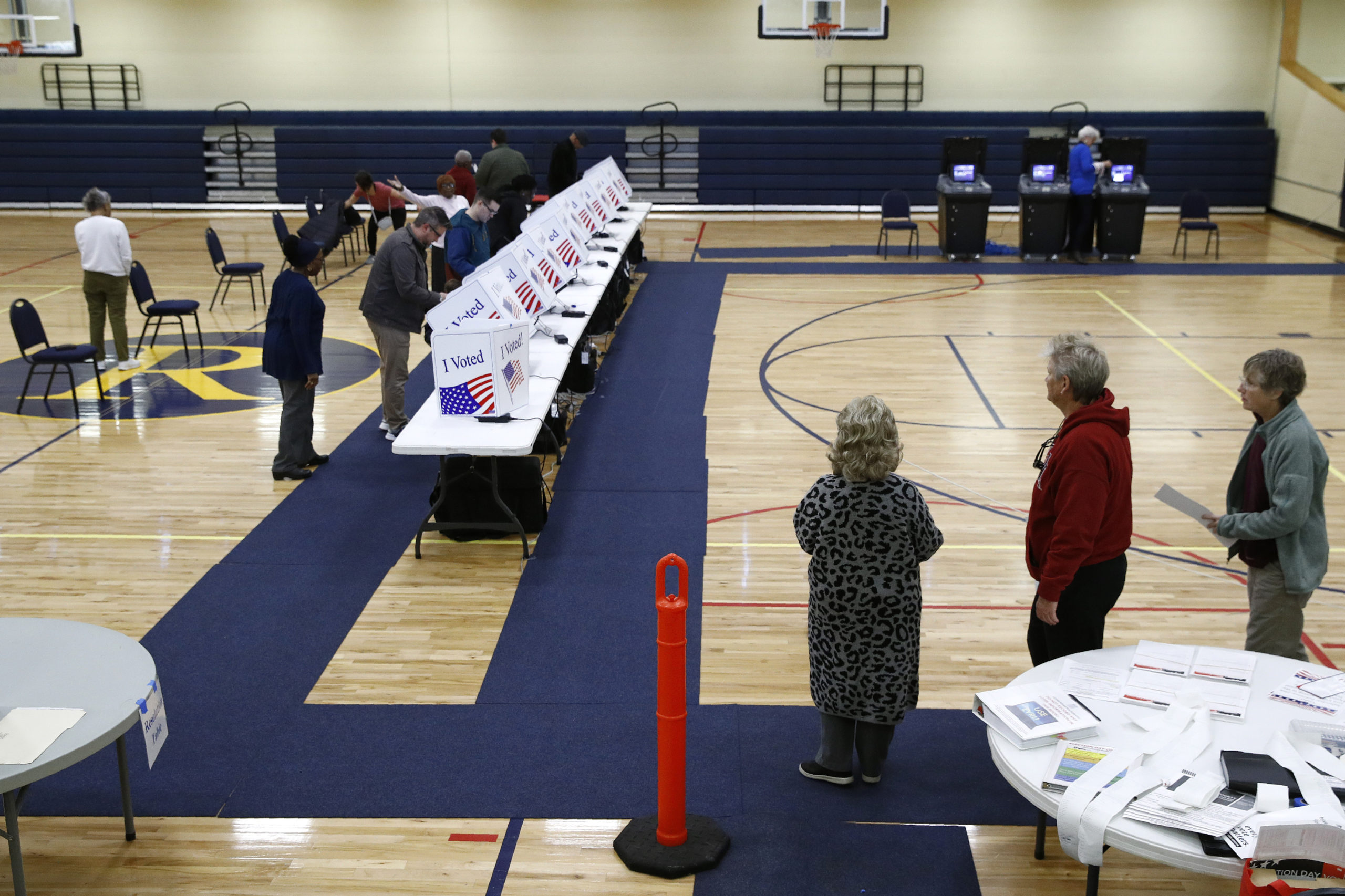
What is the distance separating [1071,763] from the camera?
3.39 m

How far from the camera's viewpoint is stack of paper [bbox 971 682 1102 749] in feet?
11.5

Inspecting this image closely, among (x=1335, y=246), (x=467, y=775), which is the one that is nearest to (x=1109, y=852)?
(x=467, y=775)

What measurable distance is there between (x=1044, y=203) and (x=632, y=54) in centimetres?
859

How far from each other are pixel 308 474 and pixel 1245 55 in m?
18.8

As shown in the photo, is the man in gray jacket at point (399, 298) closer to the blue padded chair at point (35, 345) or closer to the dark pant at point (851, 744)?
the blue padded chair at point (35, 345)

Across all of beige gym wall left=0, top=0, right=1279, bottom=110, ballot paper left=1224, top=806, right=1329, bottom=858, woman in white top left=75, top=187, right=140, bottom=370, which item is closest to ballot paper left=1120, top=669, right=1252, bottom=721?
ballot paper left=1224, top=806, right=1329, bottom=858

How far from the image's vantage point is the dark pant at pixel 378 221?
14961mm

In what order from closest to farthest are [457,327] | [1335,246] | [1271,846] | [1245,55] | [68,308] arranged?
1. [1271,846]
2. [457,327]
3. [68,308]
4. [1335,246]
5. [1245,55]

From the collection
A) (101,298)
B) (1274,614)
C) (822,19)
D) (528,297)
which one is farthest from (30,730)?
(822,19)

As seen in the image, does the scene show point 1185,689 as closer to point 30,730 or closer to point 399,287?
point 30,730

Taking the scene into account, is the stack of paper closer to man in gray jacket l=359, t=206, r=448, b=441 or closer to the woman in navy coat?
the woman in navy coat

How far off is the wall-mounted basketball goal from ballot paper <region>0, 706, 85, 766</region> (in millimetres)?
17774

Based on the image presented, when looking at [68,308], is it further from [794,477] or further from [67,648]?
[67,648]

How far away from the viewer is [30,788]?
4.36m
